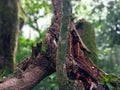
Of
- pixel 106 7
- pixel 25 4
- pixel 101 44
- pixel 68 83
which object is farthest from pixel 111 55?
pixel 68 83

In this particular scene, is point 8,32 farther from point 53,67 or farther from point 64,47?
point 64,47

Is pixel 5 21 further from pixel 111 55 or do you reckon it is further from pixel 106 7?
pixel 111 55

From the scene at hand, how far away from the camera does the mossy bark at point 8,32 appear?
8797 mm

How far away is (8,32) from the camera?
9023mm

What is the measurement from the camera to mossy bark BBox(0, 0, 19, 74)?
8797mm

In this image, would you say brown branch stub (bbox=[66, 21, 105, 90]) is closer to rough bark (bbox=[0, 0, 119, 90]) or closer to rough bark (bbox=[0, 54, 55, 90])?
rough bark (bbox=[0, 0, 119, 90])

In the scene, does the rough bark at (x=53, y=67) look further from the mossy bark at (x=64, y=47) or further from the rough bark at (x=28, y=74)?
the mossy bark at (x=64, y=47)

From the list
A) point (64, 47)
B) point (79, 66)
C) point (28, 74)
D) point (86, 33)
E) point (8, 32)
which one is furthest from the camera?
point (8, 32)

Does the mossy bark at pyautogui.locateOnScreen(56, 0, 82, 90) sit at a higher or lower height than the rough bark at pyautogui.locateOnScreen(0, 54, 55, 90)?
higher

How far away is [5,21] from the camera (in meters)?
9.12

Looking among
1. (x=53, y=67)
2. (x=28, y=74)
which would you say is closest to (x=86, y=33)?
(x=53, y=67)

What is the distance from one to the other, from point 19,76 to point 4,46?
303cm

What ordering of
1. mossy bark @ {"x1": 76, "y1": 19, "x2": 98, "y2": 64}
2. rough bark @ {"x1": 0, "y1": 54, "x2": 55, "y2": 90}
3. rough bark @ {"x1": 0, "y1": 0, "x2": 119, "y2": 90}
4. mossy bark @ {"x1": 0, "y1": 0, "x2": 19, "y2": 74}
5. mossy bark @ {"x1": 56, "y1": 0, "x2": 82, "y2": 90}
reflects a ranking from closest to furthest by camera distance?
1. mossy bark @ {"x1": 56, "y1": 0, "x2": 82, "y2": 90}
2. rough bark @ {"x1": 0, "y1": 54, "x2": 55, "y2": 90}
3. rough bark @ {"x1": 0, "y1": 0, "x2": 119, "y2": 90}
4. mossy bark @ {"x1": 76, "y1": 19, "x2": 98, "y2": 64}
5. mossy bark @ {"x1": 0, "y1": 0, "x2": 19, "y2": 74}

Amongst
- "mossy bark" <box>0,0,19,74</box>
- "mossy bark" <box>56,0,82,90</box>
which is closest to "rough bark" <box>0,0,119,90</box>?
"mossy bark" <box>56,0,82,90</box>
